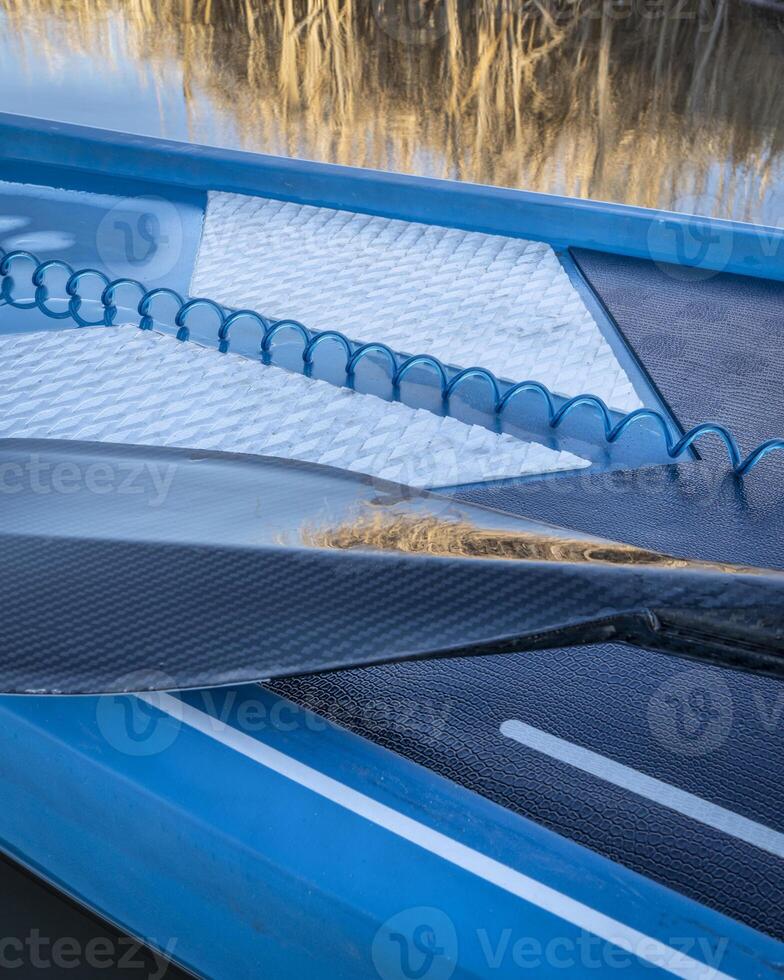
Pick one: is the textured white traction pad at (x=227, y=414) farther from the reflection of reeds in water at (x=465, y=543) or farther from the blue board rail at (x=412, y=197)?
the blue board rail at (x=412, y=197)

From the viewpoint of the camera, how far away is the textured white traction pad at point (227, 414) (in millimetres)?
1476

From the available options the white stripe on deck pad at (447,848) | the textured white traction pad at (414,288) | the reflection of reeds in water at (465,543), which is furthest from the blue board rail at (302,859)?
the textured white traction pad at (414,288)

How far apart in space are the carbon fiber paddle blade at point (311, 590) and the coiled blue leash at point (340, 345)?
0.51m

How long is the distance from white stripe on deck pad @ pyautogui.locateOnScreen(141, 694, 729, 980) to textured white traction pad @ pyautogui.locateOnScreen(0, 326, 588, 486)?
1.78 ft

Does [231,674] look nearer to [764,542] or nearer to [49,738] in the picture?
[49,738]

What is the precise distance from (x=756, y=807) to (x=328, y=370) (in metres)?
1.02

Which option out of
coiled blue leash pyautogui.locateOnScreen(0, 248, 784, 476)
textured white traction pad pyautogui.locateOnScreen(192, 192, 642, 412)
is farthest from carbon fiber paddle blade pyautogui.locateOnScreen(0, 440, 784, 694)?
textured white traction pad pyautogui.locateOnScreen(192, 192, 642, 412)

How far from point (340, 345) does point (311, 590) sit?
885 millimetres

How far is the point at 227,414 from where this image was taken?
157 centimetres

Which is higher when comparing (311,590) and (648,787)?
(311,590)

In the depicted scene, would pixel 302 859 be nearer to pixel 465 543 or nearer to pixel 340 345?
pixel 465 543

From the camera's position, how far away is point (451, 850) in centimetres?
84

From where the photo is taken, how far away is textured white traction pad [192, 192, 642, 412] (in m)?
1.79

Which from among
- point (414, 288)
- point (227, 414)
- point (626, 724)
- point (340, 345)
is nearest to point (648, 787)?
point (626, 724)
